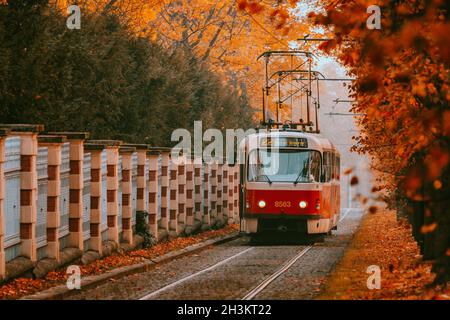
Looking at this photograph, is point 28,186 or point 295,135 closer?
point 28,186

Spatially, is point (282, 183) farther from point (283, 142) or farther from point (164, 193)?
point (164, 193)

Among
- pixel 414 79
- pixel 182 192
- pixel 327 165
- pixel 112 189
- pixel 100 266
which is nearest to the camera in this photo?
pixel 414 79

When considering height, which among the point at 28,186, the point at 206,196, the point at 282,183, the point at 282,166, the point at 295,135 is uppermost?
the point at 295,135

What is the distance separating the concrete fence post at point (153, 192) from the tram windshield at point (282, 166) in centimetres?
Answer: 390

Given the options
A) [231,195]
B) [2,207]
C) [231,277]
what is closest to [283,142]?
[231,277]

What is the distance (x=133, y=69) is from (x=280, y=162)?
208 inches

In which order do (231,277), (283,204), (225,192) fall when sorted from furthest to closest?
(225,192), (283,204), (231,277)

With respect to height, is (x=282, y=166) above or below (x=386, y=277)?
above

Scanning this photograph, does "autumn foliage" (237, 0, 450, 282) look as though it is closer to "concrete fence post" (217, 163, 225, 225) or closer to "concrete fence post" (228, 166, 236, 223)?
"concrete fence post" (217, 163, 225, 225)

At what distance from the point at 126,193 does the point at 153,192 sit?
2904 mm

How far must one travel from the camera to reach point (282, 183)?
29.9m

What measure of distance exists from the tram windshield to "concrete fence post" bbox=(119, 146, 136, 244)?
22.1 feet

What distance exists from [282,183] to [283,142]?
114 cm

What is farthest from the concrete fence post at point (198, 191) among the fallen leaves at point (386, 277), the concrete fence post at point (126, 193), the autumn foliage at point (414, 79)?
the autumn foliage at point (414, 79)
